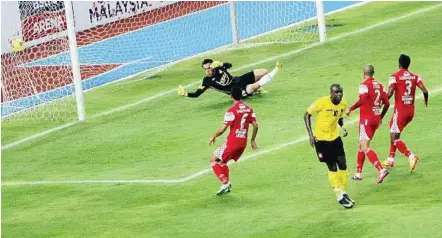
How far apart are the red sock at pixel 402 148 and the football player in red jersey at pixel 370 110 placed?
62 centimetres

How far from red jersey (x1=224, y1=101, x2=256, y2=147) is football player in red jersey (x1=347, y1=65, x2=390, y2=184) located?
1676mm

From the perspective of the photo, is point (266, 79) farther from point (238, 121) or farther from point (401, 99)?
point (238, 121)

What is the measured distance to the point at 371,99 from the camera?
21.1m

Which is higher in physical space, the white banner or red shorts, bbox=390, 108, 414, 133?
red shorts, bbox=390, 108, 414, 133

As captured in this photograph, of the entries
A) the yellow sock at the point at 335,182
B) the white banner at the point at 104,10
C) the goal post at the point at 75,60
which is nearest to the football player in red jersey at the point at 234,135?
the yellow sock at the point at 335,182

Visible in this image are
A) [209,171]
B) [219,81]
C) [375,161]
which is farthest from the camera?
[219,81]

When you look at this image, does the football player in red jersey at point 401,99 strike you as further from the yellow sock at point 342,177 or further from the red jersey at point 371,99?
the yellow sock at point 342,177

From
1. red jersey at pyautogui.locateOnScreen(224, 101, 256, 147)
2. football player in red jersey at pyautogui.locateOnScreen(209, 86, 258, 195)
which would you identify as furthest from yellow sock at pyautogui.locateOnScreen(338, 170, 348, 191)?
red jersey at pyautogui.locateOnScreen(224, 101, 256, 147)

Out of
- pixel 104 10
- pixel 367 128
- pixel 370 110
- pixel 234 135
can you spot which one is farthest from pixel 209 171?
pixel 104 10

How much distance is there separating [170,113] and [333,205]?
345 inches

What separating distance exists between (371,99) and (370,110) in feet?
0.59

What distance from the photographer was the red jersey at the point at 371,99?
21047 mm

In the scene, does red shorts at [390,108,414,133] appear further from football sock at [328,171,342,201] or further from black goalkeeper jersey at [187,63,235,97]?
black goalkeeper jersey at [187,63,235,97]

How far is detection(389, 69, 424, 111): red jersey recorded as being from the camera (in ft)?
71.4
